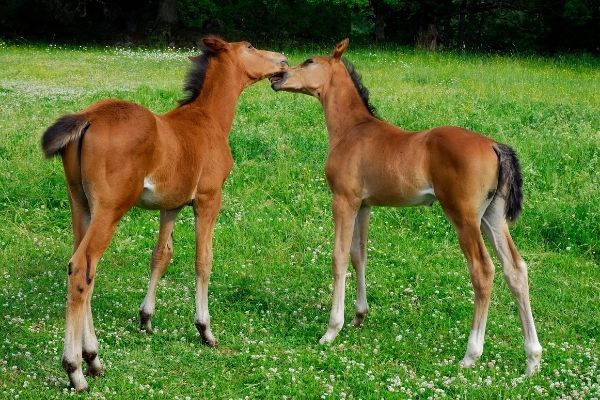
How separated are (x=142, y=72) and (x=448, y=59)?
27.2 ft

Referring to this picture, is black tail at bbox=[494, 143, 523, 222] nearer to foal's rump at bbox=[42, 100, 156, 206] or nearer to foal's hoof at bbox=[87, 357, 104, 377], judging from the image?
foal's rump at bbox=[42, 100, 156, 206]

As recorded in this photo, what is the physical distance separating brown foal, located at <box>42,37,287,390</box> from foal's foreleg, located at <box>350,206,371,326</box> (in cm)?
132

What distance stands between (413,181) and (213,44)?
219 centimetres

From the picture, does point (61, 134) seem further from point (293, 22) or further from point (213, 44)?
point (293, 22)

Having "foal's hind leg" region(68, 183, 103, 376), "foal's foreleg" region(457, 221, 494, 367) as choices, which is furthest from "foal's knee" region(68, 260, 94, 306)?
"foal's foreleg" region(457, 221, 494, 367)

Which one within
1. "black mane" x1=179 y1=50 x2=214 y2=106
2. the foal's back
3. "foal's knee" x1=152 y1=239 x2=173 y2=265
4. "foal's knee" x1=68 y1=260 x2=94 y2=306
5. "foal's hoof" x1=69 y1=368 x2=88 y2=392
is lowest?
"foal's hoof" x1=69 y1=368 x2=88 y2=392

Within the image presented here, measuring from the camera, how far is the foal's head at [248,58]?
778 centimetres

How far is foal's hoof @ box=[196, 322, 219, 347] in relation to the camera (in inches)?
282

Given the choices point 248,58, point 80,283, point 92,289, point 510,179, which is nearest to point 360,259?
point 510,179

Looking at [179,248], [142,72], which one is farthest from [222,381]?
[142,72]

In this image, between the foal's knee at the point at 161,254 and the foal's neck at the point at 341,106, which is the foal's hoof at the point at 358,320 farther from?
the foal's knee at the point at 161,254

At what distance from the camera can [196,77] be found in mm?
7789

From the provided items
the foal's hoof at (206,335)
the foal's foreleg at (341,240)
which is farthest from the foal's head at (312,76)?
the foal's hoof at (206,335)

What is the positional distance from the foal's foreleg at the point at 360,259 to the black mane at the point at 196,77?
184 centimetres
